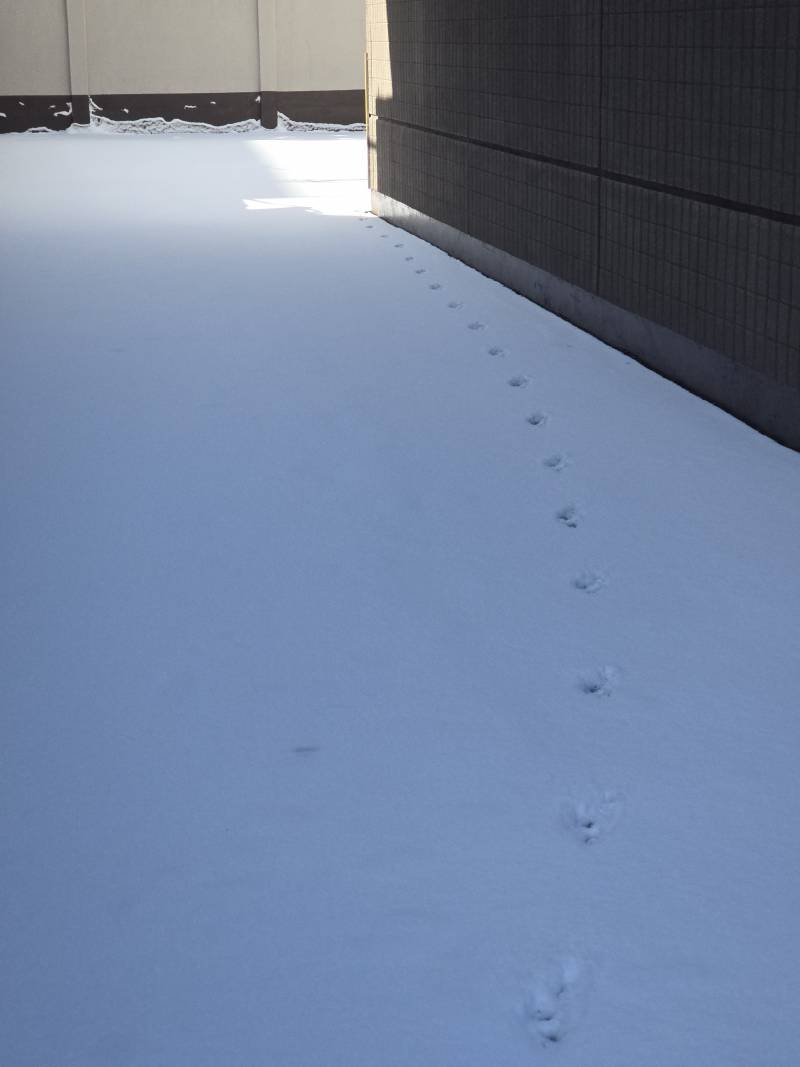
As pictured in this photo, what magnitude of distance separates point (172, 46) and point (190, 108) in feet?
2.54

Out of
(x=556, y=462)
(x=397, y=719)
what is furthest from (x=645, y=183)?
(x=397, y=719)

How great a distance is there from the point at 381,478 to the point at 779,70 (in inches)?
56.9

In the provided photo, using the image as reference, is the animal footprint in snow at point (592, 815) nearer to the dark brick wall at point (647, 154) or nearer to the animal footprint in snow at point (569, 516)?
the animal footprint in snow at point (569, 516)

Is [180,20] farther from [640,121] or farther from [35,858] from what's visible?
[35,858]

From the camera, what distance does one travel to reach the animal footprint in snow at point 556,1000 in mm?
1660

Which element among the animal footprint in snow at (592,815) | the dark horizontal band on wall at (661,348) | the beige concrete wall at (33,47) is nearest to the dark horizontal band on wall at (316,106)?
the beige concrete wall at (33,47)

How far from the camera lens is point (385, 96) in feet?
28.7

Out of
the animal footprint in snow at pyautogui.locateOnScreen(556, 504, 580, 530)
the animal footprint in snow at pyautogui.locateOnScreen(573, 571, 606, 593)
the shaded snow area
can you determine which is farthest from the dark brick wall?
the animal footprint in snow at pyautogui.locateOnScreen(573, 571, 606, 593)

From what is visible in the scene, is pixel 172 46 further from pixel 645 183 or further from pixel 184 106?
pixel 645 183

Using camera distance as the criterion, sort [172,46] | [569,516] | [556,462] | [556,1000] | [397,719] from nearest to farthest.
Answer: [556,1000], [397,719], [569,516], [556,462], [172,46]

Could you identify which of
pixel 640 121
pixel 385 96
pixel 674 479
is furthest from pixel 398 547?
pixel 385 96

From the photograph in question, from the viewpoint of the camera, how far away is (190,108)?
714 inches

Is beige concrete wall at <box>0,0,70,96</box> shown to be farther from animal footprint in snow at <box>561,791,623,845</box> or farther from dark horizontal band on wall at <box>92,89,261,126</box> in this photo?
animal footprint in snow at <box>561,791,623,845</box>

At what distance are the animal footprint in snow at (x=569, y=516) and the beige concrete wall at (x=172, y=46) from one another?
15.9 m
